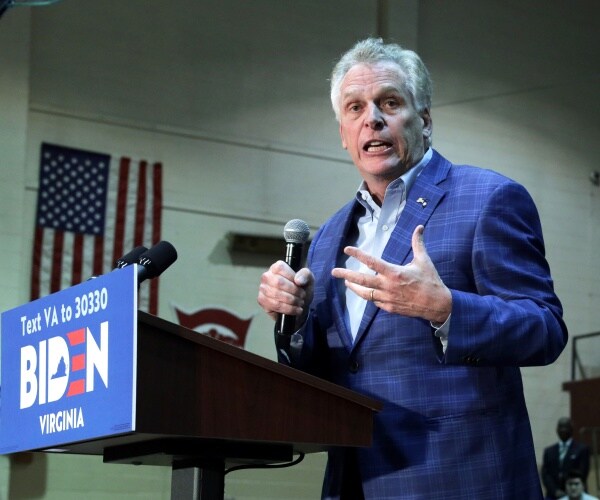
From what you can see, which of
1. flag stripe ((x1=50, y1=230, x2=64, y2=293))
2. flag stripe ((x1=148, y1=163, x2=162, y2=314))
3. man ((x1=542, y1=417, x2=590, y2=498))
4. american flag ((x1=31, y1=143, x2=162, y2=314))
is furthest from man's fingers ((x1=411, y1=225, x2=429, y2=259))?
man ((x1=542, y1=417, x2=590, y2=498))

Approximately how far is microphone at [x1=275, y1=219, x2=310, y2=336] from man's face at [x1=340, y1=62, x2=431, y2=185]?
0.82 feet

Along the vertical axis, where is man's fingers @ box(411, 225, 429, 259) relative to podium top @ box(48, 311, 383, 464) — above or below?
above

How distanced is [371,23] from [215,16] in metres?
2.09

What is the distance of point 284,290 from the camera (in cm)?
231

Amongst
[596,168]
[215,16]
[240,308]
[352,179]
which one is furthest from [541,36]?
[240,308]

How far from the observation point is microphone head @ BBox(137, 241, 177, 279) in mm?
2139

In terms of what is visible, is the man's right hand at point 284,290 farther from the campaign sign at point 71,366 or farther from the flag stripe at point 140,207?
the flag stripe at point 140,207

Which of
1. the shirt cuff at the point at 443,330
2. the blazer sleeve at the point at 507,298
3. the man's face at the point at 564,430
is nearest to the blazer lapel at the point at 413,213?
the blazer sleeve at the point at 507,298

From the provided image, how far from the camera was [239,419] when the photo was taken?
1.93m

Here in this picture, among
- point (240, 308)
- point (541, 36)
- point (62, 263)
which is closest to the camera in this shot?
point (62, 263)

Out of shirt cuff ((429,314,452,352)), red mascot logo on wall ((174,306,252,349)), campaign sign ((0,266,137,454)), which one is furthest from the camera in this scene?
red mascot logo on wall ((174,306,252,349))

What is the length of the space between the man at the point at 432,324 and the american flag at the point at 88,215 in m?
9.02

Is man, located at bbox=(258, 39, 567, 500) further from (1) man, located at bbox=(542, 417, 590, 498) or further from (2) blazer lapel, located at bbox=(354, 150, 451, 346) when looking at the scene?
(1) man, located at bbox=(542, 417, 590, 498)

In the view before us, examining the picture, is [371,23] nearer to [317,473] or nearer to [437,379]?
[317,473]
